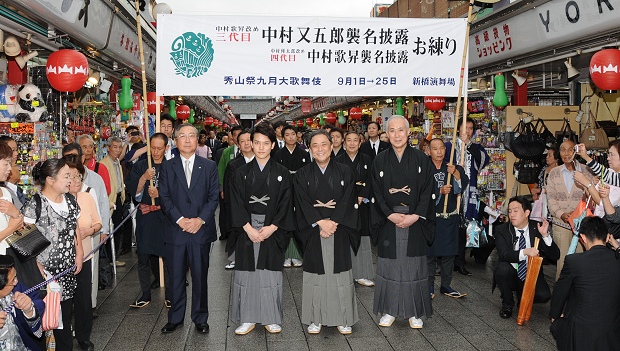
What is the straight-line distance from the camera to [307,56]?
709 centimetres

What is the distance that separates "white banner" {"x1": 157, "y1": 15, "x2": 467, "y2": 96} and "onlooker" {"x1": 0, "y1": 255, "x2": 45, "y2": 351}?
11.0 ft

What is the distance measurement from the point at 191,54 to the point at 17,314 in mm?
3796

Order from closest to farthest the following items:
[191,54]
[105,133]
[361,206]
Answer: [191,54]
[361,206]
[105,133]

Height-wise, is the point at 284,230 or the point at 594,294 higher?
the point at 284,230

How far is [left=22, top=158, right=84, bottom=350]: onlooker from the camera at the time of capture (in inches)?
185

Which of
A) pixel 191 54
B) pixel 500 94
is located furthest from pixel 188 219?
pixel 500 94

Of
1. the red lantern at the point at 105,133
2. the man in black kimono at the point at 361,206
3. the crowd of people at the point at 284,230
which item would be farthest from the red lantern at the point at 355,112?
the crowd of people at the point at 284,230

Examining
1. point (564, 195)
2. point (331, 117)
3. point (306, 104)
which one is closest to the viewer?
point (564, 195)

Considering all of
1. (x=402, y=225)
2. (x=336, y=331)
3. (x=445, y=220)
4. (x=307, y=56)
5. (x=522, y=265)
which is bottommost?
(x=336, y=331)

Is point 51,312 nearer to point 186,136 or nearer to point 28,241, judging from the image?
point 28,241

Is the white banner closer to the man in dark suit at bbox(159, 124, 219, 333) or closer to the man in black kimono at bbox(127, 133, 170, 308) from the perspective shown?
the man in black kimono at bbox(127, 133, 170, 308)

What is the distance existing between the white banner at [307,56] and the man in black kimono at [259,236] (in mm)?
1273

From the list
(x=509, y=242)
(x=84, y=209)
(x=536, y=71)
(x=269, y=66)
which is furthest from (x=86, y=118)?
(x=536, y=71)

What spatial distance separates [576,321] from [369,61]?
3.85 metres
